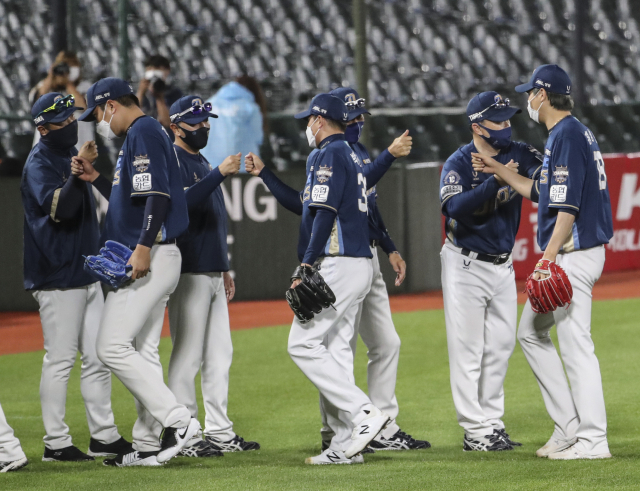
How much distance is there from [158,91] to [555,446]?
6.67 meters

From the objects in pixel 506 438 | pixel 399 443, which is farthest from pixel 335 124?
pixel 506 438

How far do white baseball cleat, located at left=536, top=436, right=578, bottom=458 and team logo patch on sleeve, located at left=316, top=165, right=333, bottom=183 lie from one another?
1.71 metres

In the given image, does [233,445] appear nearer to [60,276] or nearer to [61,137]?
[60,276]

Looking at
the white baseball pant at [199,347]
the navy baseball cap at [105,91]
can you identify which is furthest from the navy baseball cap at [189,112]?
the white baseball pant at [199,347]

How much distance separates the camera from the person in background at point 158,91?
9742mm

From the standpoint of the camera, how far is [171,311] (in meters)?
5.04

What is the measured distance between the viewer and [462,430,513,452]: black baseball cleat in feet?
15.9

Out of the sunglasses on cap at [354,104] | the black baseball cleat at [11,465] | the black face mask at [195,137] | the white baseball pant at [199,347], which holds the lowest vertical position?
the black baseball cleat at [11,465]

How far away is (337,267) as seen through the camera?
4.55 metres

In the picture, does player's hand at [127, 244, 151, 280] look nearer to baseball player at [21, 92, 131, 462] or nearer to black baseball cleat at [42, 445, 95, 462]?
baseball player at [21, 92, 131, 462]

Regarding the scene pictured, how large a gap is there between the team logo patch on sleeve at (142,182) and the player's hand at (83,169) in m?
0.42

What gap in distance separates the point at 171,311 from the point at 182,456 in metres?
0.76

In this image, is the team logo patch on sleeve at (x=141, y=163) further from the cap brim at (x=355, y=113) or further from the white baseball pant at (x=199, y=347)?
the cap brim at (x=355, y=113)

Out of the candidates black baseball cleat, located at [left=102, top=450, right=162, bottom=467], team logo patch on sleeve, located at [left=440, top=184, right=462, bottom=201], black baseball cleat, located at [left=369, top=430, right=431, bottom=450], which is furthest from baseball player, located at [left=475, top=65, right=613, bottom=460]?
black baseball cleat, located at [left=102, top=450, right=162, bottom=467]
